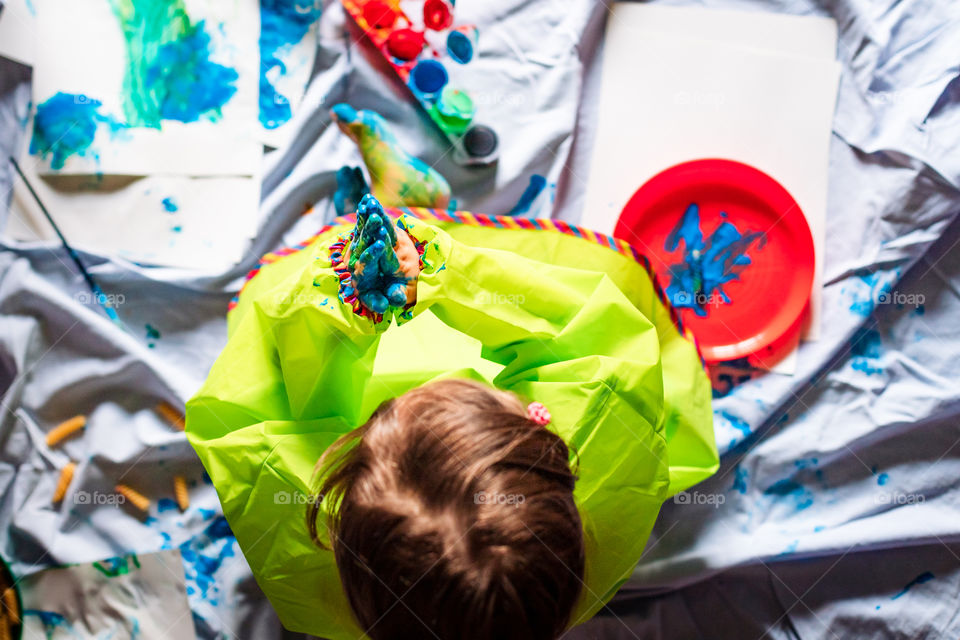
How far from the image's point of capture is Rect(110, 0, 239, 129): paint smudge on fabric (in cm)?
96

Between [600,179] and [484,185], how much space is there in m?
0.16

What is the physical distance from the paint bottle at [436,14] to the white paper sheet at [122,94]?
0.24 m

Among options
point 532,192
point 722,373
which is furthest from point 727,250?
point 532,192

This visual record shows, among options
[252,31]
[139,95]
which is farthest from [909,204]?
[139,95]

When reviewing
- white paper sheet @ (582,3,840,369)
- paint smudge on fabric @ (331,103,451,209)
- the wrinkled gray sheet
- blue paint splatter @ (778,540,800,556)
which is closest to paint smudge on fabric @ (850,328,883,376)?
the wrinkled gray sheet

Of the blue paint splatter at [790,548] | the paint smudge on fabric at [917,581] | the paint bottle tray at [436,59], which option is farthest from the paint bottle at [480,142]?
the paint smudge on fabric at [917,581]

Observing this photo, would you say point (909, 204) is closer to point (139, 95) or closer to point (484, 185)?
point (484, 185)

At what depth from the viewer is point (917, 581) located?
3.00 ft

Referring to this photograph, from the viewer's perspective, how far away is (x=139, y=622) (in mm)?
896

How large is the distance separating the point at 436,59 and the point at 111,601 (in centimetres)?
80

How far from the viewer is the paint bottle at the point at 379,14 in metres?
0.97

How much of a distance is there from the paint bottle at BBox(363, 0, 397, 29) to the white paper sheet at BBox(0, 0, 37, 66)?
0.44 m

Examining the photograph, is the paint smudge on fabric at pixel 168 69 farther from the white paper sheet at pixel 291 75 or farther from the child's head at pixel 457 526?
the child's head at pixel 457 526

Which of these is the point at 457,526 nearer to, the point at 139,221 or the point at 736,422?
the point at 736,422
